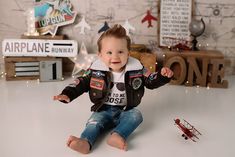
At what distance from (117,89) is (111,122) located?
12cm

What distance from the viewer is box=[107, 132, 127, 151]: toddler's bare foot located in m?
1.14

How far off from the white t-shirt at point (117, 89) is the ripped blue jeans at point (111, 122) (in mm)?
34

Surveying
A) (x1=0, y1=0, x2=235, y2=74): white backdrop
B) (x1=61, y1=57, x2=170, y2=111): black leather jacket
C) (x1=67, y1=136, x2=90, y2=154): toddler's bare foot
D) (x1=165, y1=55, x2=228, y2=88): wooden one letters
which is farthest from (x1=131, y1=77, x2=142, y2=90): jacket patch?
(x1=0, y1=0, x2=235, y2=74): white backdrop

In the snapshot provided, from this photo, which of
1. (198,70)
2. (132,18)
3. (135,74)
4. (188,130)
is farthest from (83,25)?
(188,130)

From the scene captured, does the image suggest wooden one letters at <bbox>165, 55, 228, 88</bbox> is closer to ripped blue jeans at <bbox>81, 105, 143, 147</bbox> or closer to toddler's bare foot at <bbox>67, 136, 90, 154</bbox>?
ripped blue jeans at <bbox>81, 105, 143, 147</bbox>

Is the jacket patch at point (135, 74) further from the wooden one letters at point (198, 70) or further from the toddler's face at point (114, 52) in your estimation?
the wooden one letters at point (198, 70)

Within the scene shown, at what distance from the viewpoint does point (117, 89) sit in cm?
129

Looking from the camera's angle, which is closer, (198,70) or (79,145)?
(79,145)

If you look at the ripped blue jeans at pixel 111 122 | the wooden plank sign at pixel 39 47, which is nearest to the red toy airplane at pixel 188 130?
the ripped blue jeans at pixel 111 122

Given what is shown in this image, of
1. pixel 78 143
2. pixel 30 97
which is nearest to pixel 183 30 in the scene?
pixel 30 97

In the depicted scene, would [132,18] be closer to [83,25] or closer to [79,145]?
[83,25]

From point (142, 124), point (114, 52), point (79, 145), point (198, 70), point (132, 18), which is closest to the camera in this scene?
point (79, 145)

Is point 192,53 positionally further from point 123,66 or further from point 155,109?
point 123,66

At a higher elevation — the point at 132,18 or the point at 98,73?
the point at 132,18
